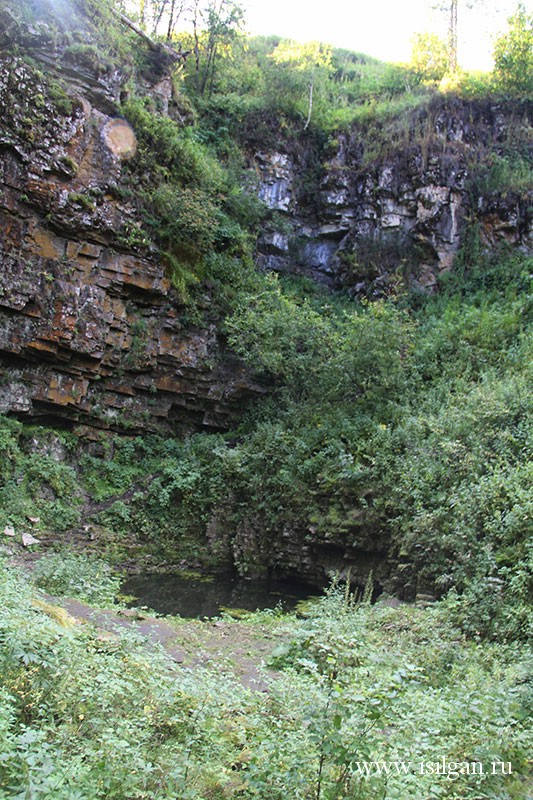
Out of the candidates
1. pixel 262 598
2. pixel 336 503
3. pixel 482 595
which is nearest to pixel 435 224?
pixel 336 503

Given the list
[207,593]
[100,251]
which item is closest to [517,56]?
[100,251]

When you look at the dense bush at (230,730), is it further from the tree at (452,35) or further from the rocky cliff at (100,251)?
the tree at (452,35)

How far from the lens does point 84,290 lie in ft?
45.1

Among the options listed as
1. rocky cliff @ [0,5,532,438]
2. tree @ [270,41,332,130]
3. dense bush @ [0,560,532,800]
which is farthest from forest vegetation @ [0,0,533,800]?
rocky cliff @ [0,5,532,438]

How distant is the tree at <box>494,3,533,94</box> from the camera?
65.6ft

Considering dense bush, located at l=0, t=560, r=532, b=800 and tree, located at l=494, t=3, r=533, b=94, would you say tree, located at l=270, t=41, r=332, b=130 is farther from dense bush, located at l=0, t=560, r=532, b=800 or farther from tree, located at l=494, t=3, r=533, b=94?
dense bush, located at l=0, t=560, r=532, b=800

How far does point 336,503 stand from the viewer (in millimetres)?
10141

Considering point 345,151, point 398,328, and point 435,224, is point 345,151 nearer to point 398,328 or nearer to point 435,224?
point 435,224

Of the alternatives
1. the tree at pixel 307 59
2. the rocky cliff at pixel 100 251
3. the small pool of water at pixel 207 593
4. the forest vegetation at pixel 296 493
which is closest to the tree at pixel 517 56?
the forest vegetation at pixel 296 493

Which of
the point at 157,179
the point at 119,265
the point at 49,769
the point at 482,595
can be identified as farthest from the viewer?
the point at 157,179

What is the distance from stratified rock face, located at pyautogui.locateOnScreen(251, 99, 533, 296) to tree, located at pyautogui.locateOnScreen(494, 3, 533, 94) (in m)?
0.97

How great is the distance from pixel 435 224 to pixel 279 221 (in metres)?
5.68

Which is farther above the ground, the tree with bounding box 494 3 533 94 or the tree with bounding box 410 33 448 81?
the tree with bounding box 410 33 448 81

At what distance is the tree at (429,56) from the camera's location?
22.4 metres
